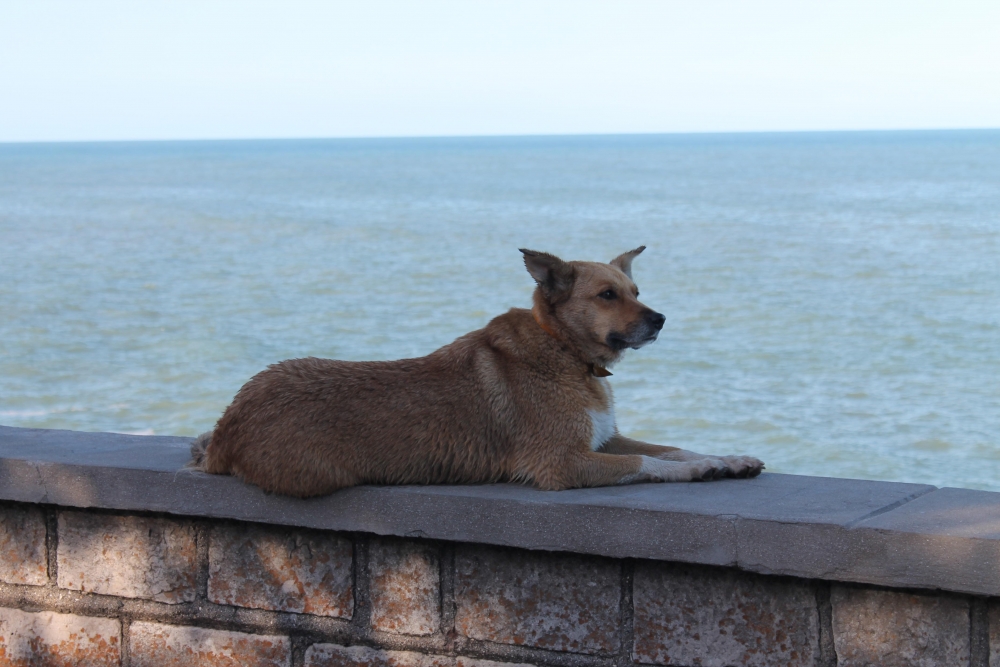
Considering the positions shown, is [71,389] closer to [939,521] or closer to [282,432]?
[282,432]

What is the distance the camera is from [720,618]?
10.0 feet

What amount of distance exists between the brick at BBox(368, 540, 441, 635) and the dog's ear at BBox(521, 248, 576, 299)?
124 cm

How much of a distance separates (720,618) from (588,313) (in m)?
1.43

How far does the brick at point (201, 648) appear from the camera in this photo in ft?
11.4

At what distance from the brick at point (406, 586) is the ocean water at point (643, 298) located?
188 inches

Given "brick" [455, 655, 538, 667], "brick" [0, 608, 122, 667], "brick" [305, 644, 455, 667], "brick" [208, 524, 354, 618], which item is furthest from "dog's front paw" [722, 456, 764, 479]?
"brick" [0, 608, 122, 667]

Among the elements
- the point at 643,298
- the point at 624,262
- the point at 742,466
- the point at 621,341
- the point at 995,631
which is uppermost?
the point at 624,262

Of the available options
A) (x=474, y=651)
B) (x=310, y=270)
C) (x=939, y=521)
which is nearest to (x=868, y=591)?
(x=939, y=521)

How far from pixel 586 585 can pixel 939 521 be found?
983 mm

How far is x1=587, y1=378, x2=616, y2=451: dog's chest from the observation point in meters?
3.98

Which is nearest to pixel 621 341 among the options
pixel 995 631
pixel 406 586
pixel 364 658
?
pixel 406 586

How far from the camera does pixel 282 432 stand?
352cm

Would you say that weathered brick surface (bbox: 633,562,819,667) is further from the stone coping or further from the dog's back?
the dog's back

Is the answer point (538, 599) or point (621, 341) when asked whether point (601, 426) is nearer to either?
point (621, 341)
